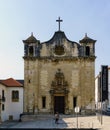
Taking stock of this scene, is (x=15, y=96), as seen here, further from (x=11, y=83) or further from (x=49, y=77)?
(x=49, y=77)

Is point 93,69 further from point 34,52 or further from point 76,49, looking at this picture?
point 34,52

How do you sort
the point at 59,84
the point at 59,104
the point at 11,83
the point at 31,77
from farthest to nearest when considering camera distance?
1. the point at 11,83
2. the point at 59,104
3. the point at 31,77
4. the point at 59,84

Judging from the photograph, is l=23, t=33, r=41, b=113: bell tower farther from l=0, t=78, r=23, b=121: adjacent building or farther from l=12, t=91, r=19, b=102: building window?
l=12, t=91, r=19, b=102: building window

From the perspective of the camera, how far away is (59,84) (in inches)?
2315

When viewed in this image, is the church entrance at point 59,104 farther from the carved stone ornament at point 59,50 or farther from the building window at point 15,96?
the carved stone ornament at point 59,50

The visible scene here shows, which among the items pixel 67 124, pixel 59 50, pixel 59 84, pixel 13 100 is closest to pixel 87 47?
pixel 59 50

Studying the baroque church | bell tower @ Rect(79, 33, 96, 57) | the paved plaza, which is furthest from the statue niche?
the paved plaza

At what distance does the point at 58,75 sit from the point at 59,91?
7.84ft

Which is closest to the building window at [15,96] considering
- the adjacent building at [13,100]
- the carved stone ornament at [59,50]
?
the adjacent building at [13,100]

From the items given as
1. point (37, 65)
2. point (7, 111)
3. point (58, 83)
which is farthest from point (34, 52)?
point (7, 111)

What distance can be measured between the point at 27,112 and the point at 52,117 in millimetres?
4469

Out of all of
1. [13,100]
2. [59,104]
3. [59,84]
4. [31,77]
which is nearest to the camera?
[59,84]

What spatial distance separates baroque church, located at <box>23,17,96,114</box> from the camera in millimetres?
58531

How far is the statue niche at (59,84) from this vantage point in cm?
5866
